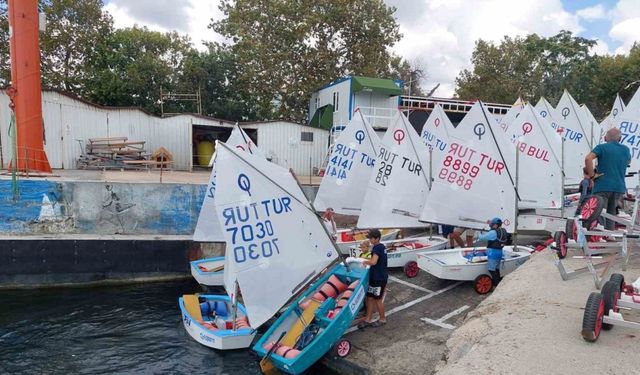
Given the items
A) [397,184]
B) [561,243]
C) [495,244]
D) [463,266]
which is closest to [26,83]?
[397,184]

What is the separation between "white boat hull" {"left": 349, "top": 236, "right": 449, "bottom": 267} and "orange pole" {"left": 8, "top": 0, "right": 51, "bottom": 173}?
41.1 feet

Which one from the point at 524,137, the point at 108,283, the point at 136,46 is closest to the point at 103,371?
the point at 108,283

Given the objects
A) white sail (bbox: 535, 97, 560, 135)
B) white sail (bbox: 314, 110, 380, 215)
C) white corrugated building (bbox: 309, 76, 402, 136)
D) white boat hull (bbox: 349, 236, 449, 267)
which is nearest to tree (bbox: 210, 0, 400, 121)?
white corrugated building (bbox: 309, 76, 402, 136)

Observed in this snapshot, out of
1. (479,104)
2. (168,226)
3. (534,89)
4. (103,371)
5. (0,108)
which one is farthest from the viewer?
(534,89)

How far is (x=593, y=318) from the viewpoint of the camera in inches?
186

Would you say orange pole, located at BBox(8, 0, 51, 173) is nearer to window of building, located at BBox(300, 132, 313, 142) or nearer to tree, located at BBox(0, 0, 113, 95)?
window of building, located at BBox(300, 132, 313, 142)

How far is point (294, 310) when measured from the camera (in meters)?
8.45

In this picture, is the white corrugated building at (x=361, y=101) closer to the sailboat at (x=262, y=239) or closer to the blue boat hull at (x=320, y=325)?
the sailboat at (x=262, y=239)

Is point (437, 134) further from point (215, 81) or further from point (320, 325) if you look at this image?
point (215, 81)

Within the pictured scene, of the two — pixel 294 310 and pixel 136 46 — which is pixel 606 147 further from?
pixel 136 46

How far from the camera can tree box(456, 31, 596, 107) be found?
37.8 m

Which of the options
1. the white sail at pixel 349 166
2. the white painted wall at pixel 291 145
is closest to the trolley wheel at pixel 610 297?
the white sail at pixel 349 166

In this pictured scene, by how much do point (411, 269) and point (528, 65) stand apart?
34216mm

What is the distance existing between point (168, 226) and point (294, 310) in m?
7.90
